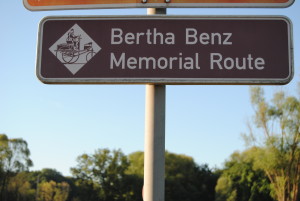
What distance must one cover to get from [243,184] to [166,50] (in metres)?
57.6

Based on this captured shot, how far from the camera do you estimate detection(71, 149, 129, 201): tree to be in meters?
56.7

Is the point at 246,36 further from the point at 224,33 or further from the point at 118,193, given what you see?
the point at 118,193

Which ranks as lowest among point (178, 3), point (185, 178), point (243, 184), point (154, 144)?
point (154, 144)

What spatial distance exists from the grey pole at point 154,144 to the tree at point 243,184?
53107 mm

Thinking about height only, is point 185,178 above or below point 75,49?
above

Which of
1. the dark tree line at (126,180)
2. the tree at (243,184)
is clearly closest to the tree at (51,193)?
the dark tree line at (126,180)

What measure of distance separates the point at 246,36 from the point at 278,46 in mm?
235

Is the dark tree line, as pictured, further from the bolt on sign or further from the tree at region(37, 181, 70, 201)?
the bolt on sign

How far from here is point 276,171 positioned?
134ft

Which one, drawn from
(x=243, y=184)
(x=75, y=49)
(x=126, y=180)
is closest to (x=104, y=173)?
(x=126, y=180)

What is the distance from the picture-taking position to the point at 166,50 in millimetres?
2795

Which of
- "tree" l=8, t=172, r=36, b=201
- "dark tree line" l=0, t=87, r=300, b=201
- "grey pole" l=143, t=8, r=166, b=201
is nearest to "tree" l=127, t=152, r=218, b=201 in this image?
"dark tree line" l=0, t=87, r=300, b=201

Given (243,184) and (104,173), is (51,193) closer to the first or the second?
(104,173)

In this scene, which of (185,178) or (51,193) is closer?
(185,178)
